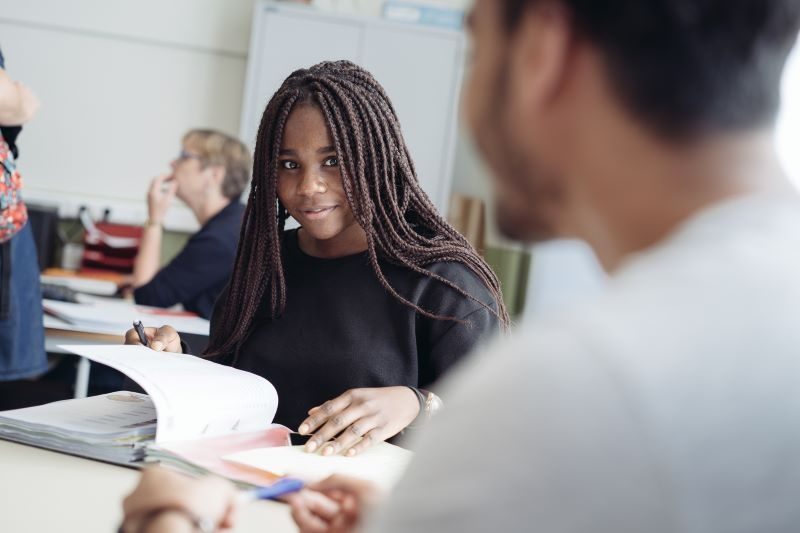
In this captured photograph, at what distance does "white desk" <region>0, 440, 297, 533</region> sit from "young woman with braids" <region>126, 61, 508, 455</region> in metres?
0.32

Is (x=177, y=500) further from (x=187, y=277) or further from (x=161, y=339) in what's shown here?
(x=187, y=277)

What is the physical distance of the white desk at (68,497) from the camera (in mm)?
956

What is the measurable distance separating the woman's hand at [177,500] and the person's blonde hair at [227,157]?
2.94 m

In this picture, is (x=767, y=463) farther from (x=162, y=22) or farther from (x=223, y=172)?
(x=162, y=22)

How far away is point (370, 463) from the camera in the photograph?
3.77ft

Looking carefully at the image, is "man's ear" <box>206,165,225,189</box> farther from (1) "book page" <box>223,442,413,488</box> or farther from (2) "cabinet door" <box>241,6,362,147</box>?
(1) "book page" <box>223,442,413,488</box>

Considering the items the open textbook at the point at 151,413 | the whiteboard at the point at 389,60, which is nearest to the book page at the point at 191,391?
the open textbook at the point at 151,413

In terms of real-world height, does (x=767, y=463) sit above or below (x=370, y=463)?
above

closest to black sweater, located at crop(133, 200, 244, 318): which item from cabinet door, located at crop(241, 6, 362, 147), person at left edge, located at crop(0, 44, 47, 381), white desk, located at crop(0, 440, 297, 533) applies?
person at left edge, located at crop(0, 44, 47, 381)

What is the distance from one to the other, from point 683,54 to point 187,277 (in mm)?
2701

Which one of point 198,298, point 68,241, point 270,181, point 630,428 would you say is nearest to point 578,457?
point 630,428

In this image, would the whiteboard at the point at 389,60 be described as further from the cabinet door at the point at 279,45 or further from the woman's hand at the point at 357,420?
the woman's hand at the point at 357,420

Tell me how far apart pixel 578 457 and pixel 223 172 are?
10.9ft

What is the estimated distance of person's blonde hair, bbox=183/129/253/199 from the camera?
11.8 feet
